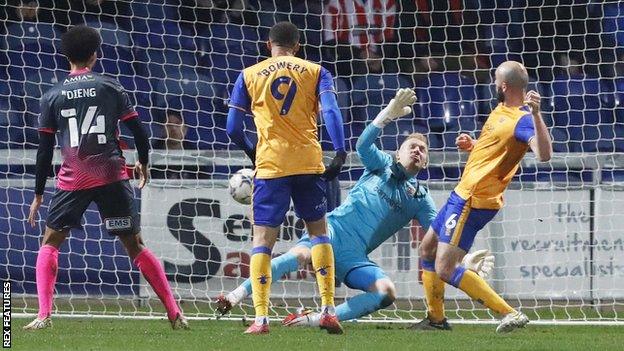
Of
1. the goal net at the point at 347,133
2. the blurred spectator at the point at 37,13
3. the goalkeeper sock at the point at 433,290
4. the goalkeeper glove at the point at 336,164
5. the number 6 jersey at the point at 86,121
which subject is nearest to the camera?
the goalkeeper glove at the point at 336,164

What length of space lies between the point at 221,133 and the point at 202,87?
1.88 ft

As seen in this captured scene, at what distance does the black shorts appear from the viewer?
23.8ft

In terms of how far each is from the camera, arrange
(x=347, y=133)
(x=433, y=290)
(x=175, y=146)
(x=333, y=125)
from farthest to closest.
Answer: (x=347, y=133) → (x=175, y=146) → (x=433, y=290) → (x=333, y=125)

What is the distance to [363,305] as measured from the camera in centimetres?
771

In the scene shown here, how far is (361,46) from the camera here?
1324cm

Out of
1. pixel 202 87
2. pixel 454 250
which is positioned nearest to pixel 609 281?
pixel 454 250

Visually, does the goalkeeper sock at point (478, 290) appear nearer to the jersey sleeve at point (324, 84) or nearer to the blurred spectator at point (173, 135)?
the jersey sleeve at point (324, 84)

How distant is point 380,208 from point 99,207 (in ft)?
5.86

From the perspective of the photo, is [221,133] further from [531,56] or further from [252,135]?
[531,56]

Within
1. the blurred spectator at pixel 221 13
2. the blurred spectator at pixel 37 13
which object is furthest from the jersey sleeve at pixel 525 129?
the blurred spectator at pixel 37 13

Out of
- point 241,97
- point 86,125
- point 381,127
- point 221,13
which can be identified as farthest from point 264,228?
point 221,13

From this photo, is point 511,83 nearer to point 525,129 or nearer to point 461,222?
point 525,129

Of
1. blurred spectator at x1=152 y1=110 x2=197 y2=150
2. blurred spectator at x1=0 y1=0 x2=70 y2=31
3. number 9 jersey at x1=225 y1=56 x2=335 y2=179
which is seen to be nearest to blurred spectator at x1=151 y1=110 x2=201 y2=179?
blurred spectator at x1=152 y1=110 x2=197 y2=150

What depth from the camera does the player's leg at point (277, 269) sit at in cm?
743
